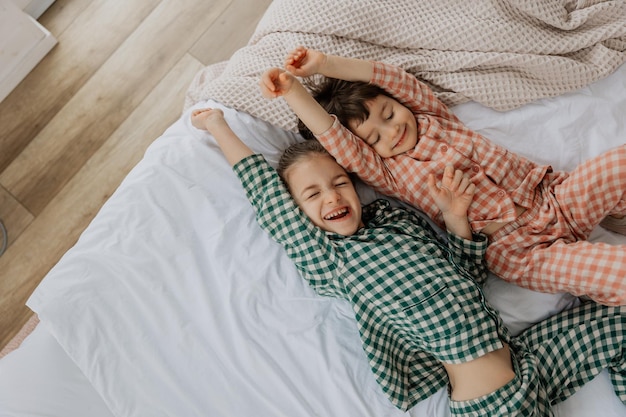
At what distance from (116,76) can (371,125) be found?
1121mm

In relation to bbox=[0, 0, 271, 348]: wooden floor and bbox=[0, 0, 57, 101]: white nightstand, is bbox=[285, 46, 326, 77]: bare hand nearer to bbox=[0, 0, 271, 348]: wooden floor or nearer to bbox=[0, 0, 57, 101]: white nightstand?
bbox=[0, 0, 271, 348]: wooden floor

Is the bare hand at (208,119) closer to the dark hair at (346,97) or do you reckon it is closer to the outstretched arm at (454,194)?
the dark hair at (346,97)

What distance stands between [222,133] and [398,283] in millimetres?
586

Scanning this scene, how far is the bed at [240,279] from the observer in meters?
1.12

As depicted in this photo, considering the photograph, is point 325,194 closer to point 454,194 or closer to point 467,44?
point 454,194

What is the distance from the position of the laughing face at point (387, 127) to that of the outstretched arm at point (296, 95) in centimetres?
11

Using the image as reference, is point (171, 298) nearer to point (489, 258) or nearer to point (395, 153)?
point (395, 153)

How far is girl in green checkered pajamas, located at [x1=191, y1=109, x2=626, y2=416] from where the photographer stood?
3.57 feet

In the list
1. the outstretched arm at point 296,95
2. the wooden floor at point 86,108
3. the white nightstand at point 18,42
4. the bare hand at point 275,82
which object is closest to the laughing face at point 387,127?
the outstretched arm at point 296,95

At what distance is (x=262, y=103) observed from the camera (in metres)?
1.35

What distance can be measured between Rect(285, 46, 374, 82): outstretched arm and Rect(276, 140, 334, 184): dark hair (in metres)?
0.18

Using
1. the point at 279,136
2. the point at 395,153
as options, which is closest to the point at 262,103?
the point at 279,136

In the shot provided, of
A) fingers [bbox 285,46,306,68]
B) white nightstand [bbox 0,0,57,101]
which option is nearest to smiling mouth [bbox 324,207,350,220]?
fingers [bbox 285,46,306,68]

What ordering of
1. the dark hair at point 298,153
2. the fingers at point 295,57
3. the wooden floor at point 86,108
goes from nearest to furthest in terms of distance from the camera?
the fingers at point 295,57, the dark hair at point 298,153, the wooden floor at point 86,108
